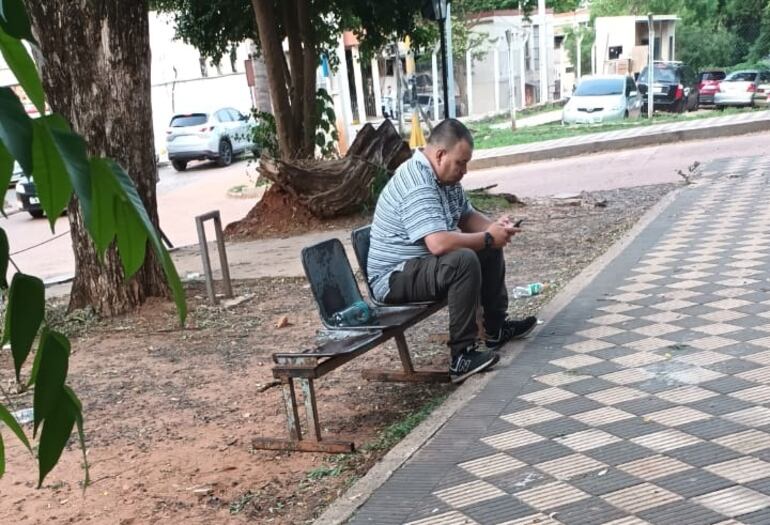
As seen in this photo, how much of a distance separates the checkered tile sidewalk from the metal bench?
1.75 feet

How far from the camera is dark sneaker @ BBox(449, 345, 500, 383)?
4.45 m

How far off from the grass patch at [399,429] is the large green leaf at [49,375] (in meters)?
3.08

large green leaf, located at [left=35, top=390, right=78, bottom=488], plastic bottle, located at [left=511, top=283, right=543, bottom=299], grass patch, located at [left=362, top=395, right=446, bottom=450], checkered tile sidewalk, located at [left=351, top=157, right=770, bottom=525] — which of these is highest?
large green leaf, located at [left=35, top=390, right=78, bottom=488]

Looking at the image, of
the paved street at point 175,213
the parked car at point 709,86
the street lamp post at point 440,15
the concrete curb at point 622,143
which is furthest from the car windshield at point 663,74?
the street lamp post at point 440,15

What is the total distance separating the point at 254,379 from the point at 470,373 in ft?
4.87

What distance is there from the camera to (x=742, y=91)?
26281mm

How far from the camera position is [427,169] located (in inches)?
179

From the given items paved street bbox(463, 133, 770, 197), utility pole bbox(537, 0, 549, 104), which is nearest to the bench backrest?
paved street bbox(463, 133, 770, 197)

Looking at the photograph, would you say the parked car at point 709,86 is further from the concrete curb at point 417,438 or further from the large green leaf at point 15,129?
the large green leaf at point 15,129

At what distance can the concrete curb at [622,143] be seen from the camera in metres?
17.9

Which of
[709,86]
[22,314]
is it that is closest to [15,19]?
[22,314]

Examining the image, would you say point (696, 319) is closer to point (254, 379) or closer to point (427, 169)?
point (427, 169)

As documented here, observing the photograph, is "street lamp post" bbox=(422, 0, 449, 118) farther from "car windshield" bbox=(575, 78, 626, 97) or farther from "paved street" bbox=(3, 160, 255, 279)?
"car windshield" bbox=(575, 78, 626, 97)

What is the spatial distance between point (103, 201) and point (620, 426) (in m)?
3.21
